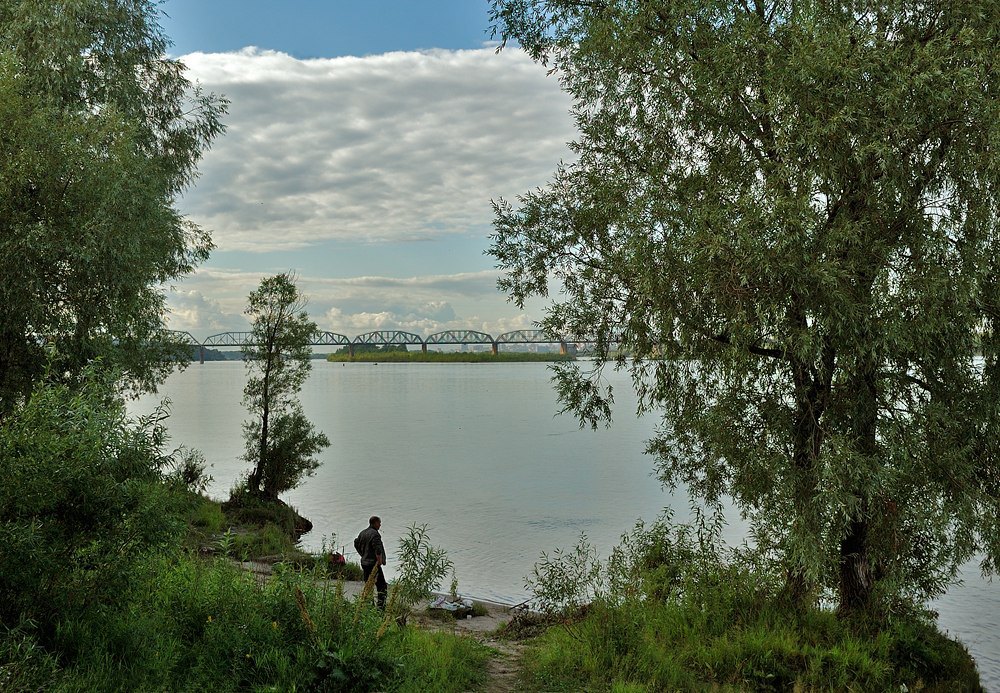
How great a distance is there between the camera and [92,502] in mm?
7684

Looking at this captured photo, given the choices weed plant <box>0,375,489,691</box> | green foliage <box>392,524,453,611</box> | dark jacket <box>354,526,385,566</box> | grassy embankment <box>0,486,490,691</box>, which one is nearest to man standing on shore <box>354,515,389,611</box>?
dark jacket <box>354,526,385,566</box>

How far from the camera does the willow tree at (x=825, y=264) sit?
10.6 m

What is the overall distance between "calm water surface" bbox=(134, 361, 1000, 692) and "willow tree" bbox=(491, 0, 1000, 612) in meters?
5.75

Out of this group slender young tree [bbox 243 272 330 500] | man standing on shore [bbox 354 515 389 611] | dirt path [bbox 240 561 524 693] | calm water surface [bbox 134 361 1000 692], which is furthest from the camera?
slender young tree [bbox 243 272 330 500]

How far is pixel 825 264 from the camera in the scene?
10.3 metres

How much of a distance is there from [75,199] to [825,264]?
44.0ft

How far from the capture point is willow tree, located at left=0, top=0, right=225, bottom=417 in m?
13.9

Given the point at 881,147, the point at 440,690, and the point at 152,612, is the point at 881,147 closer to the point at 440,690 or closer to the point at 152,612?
the point at 440,690

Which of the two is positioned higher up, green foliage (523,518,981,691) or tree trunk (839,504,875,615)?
tree trunk (839,504,875,615)

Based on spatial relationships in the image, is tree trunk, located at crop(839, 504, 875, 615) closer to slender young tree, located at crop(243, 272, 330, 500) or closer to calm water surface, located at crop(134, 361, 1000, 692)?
calm water surface, located at crop(134, 361, 1000, 692)

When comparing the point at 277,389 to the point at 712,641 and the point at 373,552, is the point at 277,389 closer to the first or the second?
the point at 373,552

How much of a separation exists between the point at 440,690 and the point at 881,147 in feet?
29.2

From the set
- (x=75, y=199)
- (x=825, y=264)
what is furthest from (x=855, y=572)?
(x=75, y=199)

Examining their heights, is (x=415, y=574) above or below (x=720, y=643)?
above
